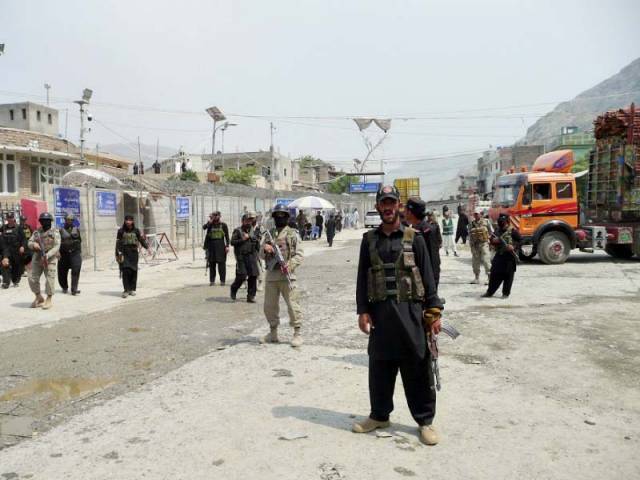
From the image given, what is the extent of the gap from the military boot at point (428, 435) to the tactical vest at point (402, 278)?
0.89 meters

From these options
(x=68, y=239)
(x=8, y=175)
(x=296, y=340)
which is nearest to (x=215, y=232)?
(x=68, y=239)

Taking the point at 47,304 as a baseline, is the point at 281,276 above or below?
above

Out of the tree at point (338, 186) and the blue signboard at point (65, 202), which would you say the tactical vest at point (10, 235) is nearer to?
the blue signboard at point (65, 202)

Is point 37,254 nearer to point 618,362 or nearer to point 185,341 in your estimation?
point 185,341

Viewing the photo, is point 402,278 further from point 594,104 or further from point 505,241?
point 594,104

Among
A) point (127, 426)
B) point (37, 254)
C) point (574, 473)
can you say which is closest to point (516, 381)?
point (574, 473)

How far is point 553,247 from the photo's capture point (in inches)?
572

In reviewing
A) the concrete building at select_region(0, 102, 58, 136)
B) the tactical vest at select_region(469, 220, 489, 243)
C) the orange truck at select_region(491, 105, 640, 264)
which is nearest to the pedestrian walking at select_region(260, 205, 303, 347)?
the tactical vest at select_region(469, 220, 489, 243)

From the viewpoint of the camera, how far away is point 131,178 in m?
19.2

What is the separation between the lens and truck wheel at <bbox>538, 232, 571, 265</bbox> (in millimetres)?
14492

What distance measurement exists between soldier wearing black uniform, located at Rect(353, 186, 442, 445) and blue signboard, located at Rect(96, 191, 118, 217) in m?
13.5

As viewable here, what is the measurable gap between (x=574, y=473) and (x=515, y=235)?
262 inches

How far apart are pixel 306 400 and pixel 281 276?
7.14 ft

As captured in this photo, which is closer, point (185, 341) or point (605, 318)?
point (185, 341)
